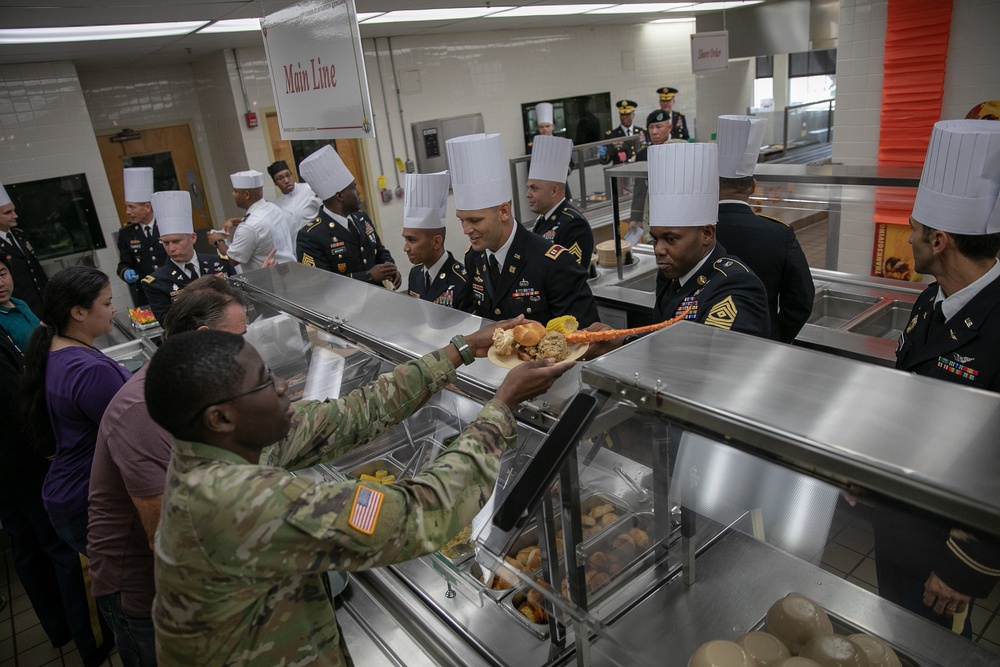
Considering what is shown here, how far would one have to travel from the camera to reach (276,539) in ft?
3.43

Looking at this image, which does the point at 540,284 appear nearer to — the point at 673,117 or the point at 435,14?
the point at 435,14

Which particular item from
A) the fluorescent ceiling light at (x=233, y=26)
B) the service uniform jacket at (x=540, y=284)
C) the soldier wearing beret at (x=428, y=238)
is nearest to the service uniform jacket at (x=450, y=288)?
the soldier wearing beret at (x=428, y=238)

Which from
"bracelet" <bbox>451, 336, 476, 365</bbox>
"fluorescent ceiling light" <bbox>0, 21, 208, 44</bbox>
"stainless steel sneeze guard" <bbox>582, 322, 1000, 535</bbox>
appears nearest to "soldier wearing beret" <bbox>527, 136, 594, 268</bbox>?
"bracelet" <bbox>451, 336, 476, 365</bbox>

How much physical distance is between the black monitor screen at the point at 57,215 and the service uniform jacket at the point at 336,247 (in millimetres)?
3291

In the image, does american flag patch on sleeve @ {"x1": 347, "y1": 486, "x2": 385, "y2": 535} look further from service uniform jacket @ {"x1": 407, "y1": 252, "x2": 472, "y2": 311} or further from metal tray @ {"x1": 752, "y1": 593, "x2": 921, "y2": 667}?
service uniform jacket @ {"x1": 407, "y1": 252, "x2": 472, "y2": 311}

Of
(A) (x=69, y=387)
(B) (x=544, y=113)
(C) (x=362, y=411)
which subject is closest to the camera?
(C) (x=362, y=411)

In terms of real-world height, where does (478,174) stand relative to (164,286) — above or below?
above

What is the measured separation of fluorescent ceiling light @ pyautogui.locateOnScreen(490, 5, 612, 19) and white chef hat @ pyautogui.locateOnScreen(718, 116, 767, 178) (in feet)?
12.5

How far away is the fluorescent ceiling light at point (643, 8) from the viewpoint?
7.16 meters

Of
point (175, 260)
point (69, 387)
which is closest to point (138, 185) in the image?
point (175, 260)

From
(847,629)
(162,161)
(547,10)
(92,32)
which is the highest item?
(547,10)

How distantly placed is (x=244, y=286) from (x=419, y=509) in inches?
84.2

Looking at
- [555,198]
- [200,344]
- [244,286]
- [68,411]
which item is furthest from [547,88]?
[200,344]

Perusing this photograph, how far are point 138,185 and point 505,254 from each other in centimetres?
410
